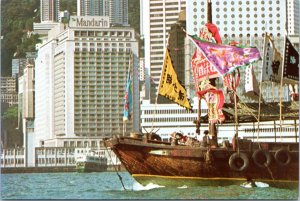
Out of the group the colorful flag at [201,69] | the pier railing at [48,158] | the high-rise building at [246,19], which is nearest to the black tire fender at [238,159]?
the colorful flag at [201,69]

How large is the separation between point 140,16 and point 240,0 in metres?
11.8

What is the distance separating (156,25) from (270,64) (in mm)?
32535

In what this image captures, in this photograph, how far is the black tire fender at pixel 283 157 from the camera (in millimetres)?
22041

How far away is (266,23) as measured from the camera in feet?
133

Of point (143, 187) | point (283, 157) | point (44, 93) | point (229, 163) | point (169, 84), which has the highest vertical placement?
point (44, 93)

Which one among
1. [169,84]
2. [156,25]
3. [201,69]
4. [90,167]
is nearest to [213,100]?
[201,69]

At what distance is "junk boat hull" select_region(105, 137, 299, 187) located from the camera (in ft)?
72.5

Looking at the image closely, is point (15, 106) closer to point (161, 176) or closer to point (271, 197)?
point (161, 176)

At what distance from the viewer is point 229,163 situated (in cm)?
2212

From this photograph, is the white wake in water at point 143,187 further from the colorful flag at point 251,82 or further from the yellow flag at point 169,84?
the colorful flag at point 251,82

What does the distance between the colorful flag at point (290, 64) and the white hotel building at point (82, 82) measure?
804 inches

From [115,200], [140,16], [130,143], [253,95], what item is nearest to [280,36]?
[140,16]

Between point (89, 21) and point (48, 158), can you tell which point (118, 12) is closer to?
point (89, 21)

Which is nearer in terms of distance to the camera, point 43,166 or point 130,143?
point 130,143
